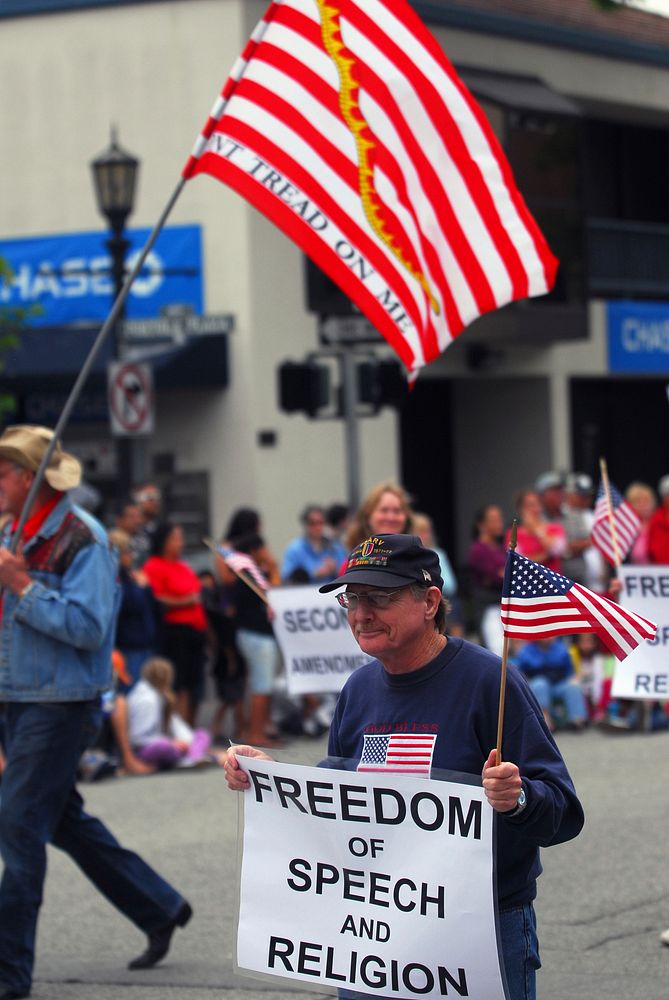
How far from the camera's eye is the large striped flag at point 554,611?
4.05m

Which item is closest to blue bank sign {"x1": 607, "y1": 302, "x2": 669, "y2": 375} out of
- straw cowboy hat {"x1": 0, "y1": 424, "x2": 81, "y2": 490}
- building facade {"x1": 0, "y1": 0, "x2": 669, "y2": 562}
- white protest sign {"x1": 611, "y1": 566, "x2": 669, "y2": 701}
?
building facade {"x1": 0, "y1": 0, "x2": 669, "y2": 562}

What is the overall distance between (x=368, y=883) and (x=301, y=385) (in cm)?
1041

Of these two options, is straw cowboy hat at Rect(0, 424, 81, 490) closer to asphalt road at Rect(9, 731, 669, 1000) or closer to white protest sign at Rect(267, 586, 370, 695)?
asphalt road at Rect(9, 731, 669, 1000)

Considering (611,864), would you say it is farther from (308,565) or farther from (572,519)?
(572,519)

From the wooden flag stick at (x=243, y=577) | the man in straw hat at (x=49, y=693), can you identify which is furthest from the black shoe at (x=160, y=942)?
the wooden flag stick at (x=243, y=577)

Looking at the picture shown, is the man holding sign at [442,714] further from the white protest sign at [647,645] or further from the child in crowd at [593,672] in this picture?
the child in crowd at [593,672]

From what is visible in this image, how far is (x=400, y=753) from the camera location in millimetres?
4125

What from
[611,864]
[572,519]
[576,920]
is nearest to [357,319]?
[572,519]

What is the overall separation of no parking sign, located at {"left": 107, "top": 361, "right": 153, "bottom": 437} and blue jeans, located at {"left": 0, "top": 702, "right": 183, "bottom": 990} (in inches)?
305

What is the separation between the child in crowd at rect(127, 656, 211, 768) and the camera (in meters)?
12.5

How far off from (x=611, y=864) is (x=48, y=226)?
14069 mm

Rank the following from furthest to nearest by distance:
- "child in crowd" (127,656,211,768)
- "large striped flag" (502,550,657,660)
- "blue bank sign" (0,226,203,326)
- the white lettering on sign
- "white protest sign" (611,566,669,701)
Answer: the white lettering on sign → "blue bank sign" (0,226,203,326) → "child in crowd" (127,656,211,768) → "white protest sign" (611,566,669,701) → "large striped flag" (502,550,657,660)

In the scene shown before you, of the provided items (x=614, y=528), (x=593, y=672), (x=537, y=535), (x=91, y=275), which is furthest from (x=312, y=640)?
(x=91, y=275)

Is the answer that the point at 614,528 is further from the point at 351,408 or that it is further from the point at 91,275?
the point at 91,275
